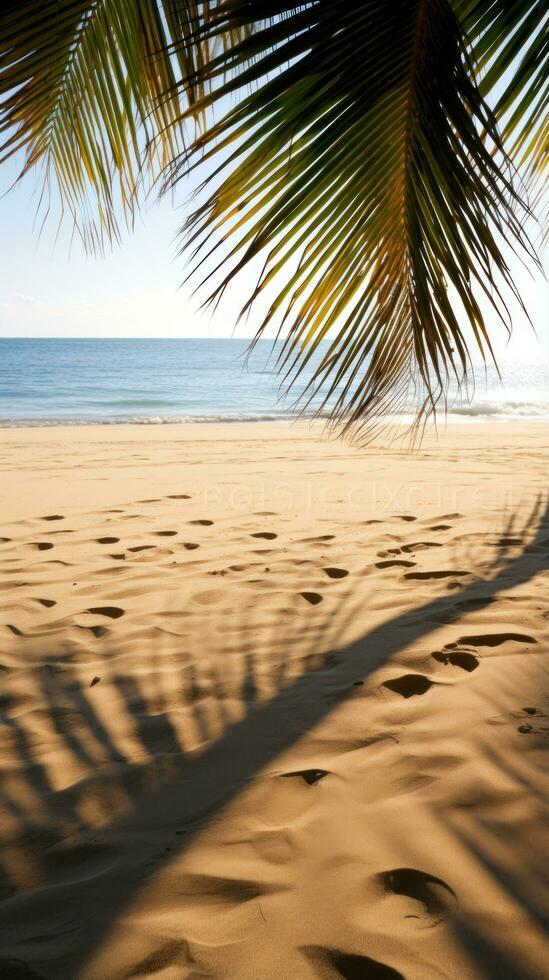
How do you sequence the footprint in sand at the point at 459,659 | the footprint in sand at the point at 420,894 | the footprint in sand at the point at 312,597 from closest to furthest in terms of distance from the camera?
the footprint in sand at the point at 420,894
the footprint in sand at the point at 459,659
the footprint in sand at the point at 312,597

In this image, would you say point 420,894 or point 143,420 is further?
point 143,420

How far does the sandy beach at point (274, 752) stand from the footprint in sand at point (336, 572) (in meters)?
0.02

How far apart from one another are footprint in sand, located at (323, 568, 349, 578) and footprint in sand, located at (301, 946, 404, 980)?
7.28ft

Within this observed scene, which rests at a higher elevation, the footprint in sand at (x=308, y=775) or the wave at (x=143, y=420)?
the wave at (x=143, y=420)

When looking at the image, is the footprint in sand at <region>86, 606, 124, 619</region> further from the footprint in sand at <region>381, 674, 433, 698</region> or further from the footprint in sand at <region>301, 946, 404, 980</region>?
the footprint in sand at <region>301, 946, 404, 980</region>

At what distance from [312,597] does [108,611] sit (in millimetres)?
932

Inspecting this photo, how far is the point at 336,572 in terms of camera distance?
11.5 feet

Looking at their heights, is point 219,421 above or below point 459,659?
above

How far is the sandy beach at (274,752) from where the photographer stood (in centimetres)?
131

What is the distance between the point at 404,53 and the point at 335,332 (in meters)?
0.77

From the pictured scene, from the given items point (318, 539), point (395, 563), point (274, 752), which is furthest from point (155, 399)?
point (274, 752)

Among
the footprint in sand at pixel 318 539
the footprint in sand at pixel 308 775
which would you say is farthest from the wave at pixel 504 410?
the footprint in sand at pixel 308 775

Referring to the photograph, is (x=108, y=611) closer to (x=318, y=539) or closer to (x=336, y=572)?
(x=336, y=572)

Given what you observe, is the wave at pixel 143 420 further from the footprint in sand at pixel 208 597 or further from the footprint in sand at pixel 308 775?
the footprint in sand at pixel 308 775
